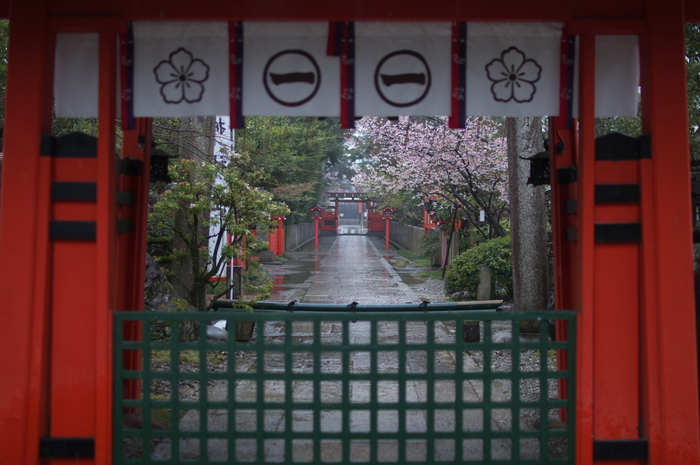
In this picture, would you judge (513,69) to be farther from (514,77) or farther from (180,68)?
(180,68)

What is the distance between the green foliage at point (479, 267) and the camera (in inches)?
493

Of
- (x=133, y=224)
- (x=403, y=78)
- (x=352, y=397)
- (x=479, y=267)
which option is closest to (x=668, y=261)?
(x=403, y=78)

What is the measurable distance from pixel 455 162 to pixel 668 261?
12556 mm

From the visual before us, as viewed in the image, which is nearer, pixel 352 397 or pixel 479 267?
pixel 352 397

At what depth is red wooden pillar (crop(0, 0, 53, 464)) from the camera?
3629 millimetres

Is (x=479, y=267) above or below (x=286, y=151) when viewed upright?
below

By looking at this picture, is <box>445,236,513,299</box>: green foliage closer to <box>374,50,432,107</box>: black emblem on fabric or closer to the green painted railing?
the green painted railing

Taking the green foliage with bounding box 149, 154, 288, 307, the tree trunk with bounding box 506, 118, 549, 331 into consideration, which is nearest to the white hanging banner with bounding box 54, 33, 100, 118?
the green foliage with bounding box 149, 154, 288, 307

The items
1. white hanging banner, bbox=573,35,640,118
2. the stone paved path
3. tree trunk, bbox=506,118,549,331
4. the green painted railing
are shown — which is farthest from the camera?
tree trunk, bbox=506,118,549,331

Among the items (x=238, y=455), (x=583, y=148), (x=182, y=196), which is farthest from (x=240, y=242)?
(x=583, y=148)

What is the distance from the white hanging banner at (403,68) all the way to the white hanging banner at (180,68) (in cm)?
99

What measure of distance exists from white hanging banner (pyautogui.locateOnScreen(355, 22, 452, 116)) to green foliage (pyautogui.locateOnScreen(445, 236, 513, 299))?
8970mm

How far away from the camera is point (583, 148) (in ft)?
12.2

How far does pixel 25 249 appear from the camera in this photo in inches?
144
